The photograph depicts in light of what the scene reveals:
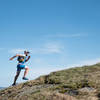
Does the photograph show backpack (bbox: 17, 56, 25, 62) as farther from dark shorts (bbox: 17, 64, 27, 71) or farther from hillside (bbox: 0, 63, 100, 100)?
hillside (bbox: 0, 63, 100, 100)

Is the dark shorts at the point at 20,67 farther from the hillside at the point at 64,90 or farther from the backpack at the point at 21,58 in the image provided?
the hillside at the point at 64,90

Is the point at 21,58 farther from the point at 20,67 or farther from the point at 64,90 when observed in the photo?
the point at 64,90

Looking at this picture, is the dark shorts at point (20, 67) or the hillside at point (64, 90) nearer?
the hillside at point (64, 90)

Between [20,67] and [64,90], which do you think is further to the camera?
[20,67]

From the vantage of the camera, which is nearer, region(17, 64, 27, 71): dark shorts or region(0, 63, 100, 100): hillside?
region(0, 63, 100, 100): hillside

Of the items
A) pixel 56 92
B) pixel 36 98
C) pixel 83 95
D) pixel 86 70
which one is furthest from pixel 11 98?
pixel 86 70

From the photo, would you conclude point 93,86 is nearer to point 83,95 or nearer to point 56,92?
point 83,95

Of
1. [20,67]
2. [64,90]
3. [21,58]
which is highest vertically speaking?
[21,58]

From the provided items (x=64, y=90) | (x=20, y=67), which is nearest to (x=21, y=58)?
(x=20, y=67)

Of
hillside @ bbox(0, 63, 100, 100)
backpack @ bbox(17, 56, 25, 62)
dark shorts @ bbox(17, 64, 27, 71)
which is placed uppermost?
backpack @ bbox(17, 56, 25, 62)

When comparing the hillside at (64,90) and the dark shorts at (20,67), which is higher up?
the dark shorts at (20,67)

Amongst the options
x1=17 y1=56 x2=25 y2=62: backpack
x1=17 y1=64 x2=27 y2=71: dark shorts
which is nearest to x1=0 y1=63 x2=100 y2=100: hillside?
x1=17 y1=64 x2=27 y2=71: dark shorts

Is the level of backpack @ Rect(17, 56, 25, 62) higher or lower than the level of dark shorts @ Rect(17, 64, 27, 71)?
higher

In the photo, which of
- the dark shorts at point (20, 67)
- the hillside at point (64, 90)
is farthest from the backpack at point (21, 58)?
the hillside at point (64, 90)
